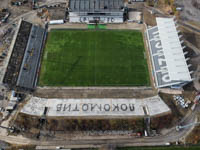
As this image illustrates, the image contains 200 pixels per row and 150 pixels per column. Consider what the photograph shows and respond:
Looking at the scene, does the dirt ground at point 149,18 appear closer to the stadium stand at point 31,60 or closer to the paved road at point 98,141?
the stadium stand at point 31,60

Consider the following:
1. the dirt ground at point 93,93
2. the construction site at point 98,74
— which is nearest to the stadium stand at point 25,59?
the construction site at point 98,74

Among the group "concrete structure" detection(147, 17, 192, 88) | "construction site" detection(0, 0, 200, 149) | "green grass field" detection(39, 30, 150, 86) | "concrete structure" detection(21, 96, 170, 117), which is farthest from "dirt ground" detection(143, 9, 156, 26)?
"concrete structure" detection(21, 96, 170, 117)

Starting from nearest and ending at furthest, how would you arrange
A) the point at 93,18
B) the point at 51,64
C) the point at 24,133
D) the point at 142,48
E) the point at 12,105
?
the point at 24,133 → the point at 12,105 → the point at 51,64 → the point at 142,48 → the point at 93,18

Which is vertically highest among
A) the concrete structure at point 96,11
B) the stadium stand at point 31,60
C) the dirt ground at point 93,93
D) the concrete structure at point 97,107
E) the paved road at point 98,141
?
the concrete structure at point 96,11

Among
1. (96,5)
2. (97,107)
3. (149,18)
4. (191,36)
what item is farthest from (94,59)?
(191,36)

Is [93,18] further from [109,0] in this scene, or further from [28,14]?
[28,14]

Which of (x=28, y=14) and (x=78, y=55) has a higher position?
(x=28, y=14)

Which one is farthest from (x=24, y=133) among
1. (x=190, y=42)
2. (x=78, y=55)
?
(x=190, y=42)

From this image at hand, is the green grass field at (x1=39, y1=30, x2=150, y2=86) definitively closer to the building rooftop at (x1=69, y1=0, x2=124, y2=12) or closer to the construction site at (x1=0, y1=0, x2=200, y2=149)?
the construction site at (x1=0, y1=0, x2=200, y2=149)
